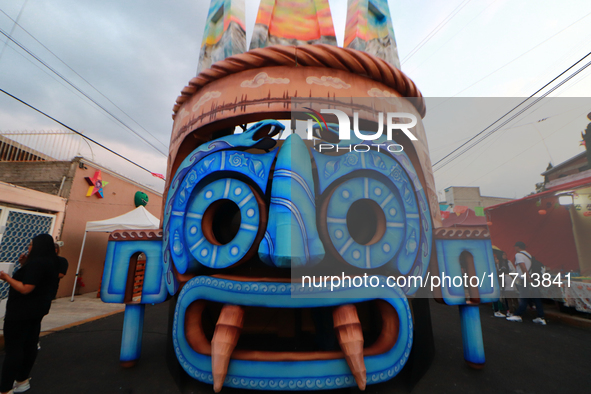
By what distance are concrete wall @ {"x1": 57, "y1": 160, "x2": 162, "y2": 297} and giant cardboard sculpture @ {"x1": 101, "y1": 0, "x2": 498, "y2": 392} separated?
5882mm

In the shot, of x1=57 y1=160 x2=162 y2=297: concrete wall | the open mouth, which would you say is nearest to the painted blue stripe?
the open mouth

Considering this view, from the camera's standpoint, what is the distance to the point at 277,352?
2.23 m

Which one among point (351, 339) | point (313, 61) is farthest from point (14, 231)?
point (351, 339)

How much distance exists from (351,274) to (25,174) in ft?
30.5

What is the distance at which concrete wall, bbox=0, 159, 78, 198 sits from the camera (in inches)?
285

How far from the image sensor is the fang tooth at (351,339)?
202cm

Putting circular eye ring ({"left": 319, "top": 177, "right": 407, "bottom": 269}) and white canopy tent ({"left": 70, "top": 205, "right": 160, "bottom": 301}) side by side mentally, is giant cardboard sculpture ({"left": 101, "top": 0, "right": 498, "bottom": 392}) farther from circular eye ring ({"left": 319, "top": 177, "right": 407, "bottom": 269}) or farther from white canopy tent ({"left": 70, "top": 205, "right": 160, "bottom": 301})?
white canopy tent ({"left": 70, "top": 205, "right": 160, "bottom": 301})

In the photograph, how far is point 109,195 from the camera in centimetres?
885

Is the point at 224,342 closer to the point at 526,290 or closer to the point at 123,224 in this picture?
the point at 526,290

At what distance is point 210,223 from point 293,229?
3.06 ft

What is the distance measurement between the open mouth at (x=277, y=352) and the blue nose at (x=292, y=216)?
0.29 meters

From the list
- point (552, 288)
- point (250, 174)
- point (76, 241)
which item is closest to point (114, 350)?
point (250, 174)

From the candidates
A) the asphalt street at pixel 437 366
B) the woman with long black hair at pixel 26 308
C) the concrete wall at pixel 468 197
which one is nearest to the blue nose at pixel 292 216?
the asphalt street at pixel 437 366

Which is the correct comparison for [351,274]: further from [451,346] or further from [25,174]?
[25,174]
